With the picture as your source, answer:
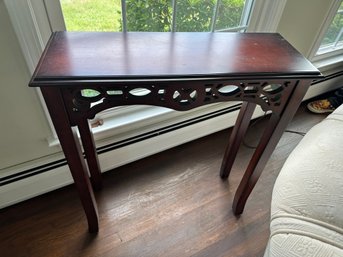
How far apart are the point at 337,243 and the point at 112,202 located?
94cm

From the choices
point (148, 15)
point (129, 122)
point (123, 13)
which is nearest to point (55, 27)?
point (123, 13)

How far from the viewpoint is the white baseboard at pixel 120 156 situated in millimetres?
1062

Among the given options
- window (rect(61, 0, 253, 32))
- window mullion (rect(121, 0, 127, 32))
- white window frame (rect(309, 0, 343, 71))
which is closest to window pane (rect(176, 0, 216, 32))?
window (rect(61, 0, 253, 32))

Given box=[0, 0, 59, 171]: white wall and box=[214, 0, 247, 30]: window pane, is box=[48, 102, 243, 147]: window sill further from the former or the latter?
box=[214, 0, 247, 30]: window pane

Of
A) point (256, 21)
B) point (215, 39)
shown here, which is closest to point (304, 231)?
point (215, 39)

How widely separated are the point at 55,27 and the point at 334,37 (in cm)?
175

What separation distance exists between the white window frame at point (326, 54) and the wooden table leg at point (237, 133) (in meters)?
0.84

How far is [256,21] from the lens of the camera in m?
1.19

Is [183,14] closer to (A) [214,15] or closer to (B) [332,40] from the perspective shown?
(A) [214,15]

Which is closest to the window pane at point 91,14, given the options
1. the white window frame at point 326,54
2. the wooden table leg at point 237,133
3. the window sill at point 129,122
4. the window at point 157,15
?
the window at point 157,15

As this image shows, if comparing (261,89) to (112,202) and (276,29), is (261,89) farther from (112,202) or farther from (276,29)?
(112,202)

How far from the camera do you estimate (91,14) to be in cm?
90

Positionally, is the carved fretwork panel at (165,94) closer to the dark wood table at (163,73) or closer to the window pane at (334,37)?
the dark wood table at (163,73)

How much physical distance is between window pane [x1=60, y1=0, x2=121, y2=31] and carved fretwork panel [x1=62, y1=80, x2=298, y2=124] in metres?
0.40
